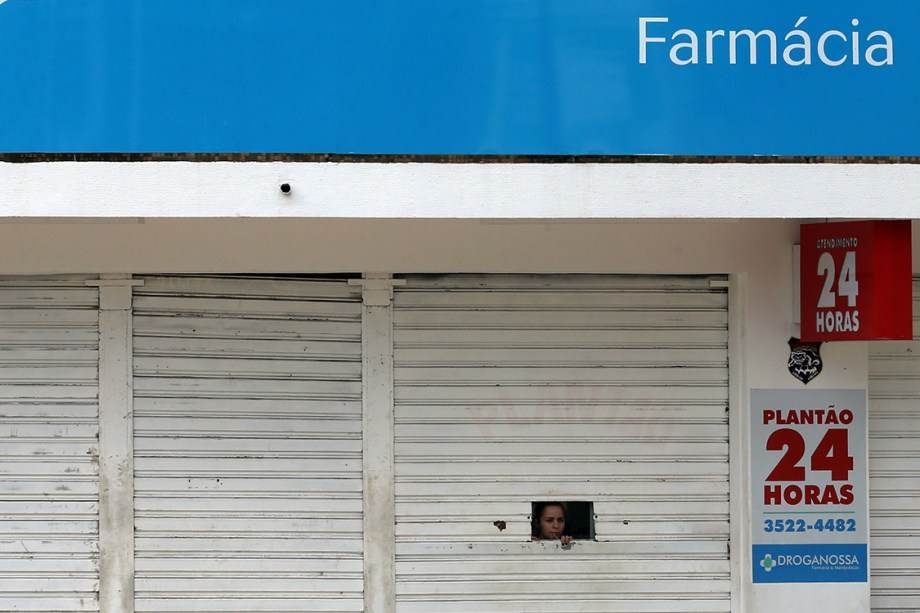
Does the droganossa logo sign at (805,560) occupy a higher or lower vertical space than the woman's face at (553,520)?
lower

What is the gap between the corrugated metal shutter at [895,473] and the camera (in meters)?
7.81

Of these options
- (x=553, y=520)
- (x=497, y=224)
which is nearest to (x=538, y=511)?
(x=553, y=520)

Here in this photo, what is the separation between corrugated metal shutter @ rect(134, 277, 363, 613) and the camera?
7.46 m

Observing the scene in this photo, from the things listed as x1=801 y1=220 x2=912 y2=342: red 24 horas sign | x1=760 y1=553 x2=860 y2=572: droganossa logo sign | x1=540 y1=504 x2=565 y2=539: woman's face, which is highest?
x1=801 y1=220 x2=912 y2=342: red 24 horas sign

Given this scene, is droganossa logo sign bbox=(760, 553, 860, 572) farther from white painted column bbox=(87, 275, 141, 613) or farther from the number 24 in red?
white painted column bbox=(87, 275, 141, 613)

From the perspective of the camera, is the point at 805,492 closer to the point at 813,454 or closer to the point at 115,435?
the point at 813,454

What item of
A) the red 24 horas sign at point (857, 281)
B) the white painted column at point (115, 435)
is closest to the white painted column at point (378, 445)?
the white painted column at point (115, 435)

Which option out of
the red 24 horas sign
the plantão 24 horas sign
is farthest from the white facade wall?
the red 24 horas sign

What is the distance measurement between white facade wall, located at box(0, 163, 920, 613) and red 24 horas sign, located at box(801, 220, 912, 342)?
204mm

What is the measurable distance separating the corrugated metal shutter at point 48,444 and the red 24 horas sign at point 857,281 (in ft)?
13.5

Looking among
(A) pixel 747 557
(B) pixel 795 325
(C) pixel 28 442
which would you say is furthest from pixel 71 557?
(B) pixel 795 325

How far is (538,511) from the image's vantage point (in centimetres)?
765

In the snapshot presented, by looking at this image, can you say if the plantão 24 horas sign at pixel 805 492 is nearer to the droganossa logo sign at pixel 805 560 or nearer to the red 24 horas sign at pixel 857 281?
the droganossa logo sign at pixel 805 560

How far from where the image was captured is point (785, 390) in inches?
301
